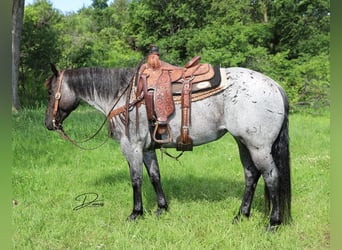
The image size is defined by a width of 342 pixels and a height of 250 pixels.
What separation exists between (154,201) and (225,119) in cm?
165

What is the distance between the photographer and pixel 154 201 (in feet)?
14.4

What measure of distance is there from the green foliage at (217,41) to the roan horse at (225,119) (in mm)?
9290

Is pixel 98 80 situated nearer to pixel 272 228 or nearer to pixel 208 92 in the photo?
pixel 208 92

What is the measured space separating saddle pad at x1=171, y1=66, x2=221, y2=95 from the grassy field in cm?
140

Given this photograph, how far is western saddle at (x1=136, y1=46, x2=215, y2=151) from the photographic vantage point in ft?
11.2

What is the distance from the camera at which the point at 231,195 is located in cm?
445

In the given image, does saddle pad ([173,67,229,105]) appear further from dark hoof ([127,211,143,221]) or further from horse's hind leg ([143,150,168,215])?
dark hoof ([127,211,143,221])

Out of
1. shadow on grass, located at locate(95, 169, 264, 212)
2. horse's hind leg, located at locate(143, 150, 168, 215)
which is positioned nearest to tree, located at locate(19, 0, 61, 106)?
shadow on grass, located at locate(95, 169, 264, 212)

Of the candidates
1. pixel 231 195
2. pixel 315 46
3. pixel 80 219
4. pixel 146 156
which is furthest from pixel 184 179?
pixel 315 46

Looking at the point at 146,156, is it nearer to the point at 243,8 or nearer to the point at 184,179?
the point at 184,179

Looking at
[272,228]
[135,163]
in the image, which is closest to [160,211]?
[135,163]

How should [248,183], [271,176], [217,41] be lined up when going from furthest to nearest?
[217,41] < [248,183] < [271,176]

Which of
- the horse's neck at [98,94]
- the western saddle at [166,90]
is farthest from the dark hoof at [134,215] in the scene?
the horse's neck at [98,94]

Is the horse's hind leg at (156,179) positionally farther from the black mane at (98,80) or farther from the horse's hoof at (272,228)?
the horse's hoof at (272,228)
